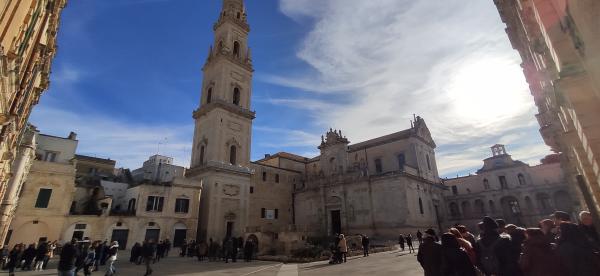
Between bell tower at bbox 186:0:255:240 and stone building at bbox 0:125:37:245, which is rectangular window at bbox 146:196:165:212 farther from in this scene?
Result: stone building at bbox 0:125:37:245

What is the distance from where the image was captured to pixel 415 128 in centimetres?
3716

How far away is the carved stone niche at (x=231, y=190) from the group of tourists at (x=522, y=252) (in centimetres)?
2607

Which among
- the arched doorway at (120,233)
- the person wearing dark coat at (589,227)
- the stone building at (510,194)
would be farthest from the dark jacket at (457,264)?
A: the stone building at (510,194)

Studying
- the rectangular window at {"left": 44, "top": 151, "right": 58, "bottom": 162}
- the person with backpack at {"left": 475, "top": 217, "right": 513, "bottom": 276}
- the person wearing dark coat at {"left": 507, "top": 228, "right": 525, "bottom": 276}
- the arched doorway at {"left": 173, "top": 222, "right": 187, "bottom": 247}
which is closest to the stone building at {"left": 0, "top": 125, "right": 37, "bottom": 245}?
the rectangular window at {"left": 44, "top": 151, "right": 58, "bottom": 162}

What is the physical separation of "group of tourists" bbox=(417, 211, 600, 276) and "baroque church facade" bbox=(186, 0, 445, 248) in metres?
20.1

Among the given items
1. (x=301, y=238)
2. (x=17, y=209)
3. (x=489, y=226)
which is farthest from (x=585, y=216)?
(x=17, y=209)

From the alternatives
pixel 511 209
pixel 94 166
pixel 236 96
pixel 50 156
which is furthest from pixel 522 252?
pixel 511 209

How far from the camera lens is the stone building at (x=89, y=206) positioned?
804 inches

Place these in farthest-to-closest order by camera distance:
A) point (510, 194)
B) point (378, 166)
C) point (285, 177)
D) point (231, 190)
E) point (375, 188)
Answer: point (285, 177) < point (510, 194) < point (378, 166) < point (375, 188) < point (231, 190)

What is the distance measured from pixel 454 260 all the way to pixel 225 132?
93.9ft

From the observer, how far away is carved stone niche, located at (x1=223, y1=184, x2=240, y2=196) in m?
29.3

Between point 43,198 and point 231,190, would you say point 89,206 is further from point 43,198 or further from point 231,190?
point 231,190

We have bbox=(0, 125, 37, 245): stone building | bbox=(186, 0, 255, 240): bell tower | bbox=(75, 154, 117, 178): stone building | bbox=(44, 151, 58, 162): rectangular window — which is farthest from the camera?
bbox=(75, 154, 117, 178): stone building

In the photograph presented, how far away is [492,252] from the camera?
4883 mm
